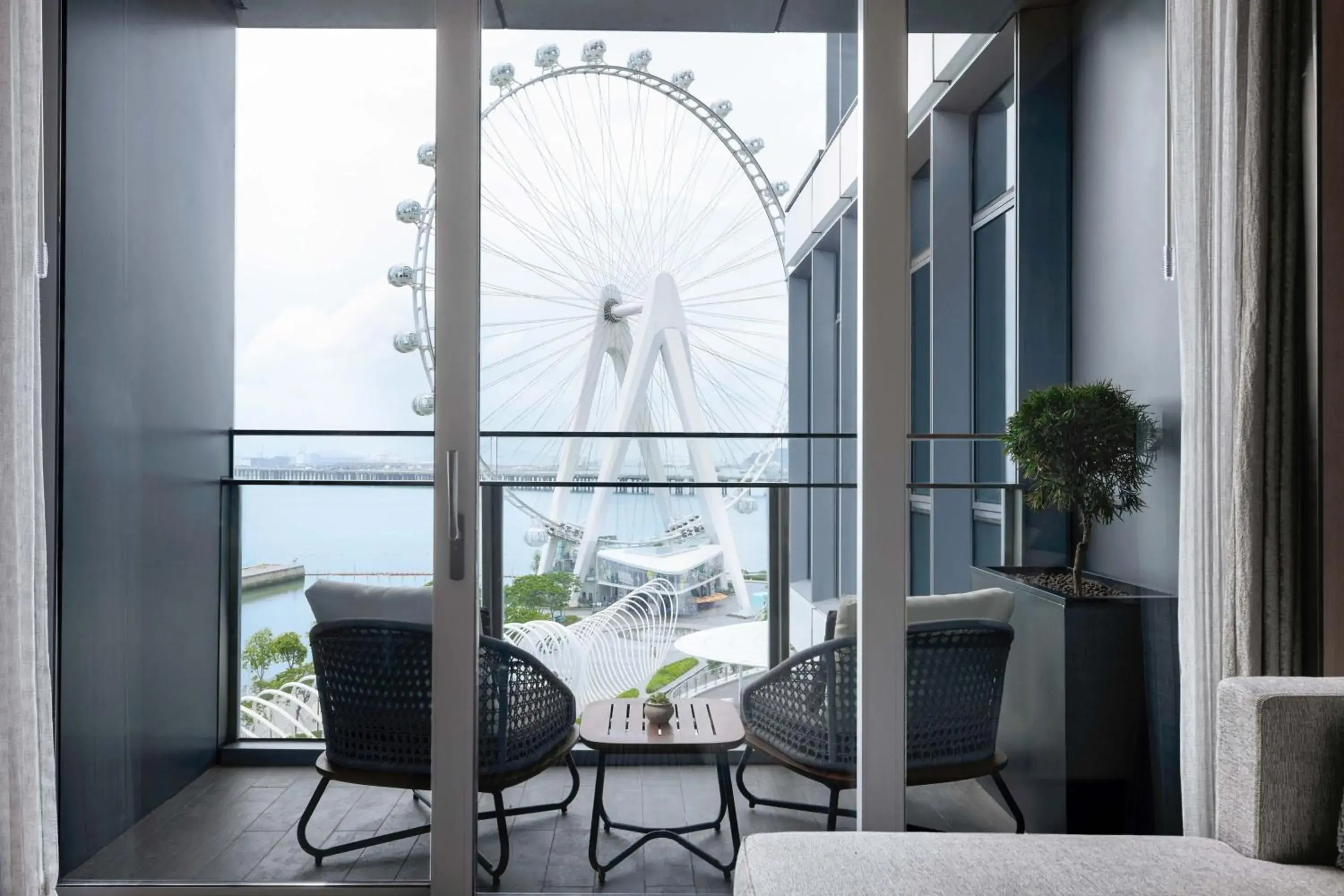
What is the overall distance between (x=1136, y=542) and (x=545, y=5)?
6.37 feet

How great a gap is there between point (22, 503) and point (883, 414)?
1980 millimetres

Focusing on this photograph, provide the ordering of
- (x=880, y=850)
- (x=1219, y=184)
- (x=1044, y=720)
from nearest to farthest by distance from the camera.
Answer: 1. (x=880, y=850)
2. (x=1219, y=184)
3. (x=1044, y=720)

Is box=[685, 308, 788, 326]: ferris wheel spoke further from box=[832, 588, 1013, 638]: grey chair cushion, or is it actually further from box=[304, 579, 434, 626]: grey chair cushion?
box=[304, 579, 434, 626]: grey chair cushion

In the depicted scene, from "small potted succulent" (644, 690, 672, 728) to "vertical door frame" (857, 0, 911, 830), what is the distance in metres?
0.47

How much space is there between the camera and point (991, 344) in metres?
2.21

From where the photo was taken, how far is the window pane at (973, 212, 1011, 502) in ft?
7.23

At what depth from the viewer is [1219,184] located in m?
2.05

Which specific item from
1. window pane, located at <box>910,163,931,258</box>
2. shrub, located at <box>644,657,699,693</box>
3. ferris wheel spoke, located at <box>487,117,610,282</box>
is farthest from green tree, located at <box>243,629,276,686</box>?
window pane, located at <box>910,163,931,258</box>

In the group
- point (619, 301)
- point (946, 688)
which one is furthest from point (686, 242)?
point (946, 688)

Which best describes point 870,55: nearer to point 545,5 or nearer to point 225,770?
point 545,5

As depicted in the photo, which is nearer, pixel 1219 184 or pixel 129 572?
pixel 1219 184

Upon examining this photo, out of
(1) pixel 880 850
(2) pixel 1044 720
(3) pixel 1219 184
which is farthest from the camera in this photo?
(2) pixel 1044 720

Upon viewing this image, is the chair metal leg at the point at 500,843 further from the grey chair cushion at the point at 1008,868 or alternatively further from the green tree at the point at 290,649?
the grey chair cushion at the point at 1008,868

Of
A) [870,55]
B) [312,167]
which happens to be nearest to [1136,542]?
[870,55]
